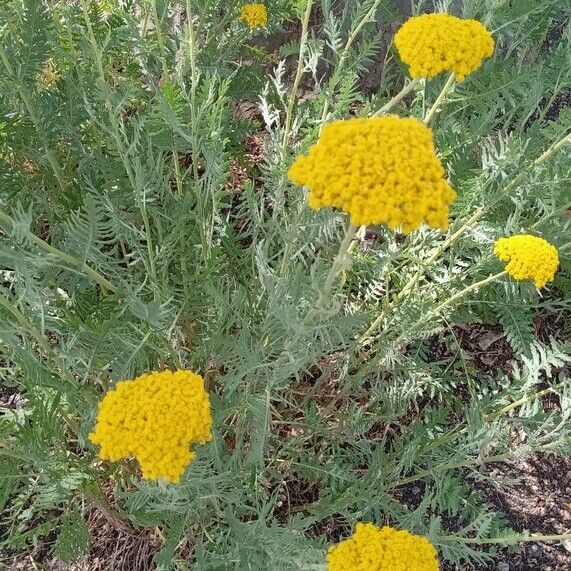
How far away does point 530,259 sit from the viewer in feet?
5.11

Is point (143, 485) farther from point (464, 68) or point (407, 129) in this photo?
point (464, 68)

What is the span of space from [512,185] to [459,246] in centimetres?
40

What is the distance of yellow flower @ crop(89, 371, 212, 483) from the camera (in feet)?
3.43

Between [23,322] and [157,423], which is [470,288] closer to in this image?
[157,423]

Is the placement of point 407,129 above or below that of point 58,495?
above

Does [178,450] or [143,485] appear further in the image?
[143,485]

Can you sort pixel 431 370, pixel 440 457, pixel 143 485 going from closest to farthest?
1. pixel 143 485
2. pixel 440 457
3. pixel 431 370

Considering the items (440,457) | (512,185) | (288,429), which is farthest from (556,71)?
(288,429)

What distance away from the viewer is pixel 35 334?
139 centimetres

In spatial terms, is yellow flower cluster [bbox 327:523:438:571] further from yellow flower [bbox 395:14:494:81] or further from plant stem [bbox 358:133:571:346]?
yellow flower [bbox 395:14:494:81]

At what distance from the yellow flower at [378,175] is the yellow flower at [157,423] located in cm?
41

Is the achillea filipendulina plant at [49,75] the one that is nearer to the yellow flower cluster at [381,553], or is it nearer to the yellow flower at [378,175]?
the yellow flower at [378,175]

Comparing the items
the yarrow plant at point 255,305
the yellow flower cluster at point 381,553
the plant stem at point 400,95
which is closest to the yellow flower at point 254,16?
the yarrow plant at point 255,305

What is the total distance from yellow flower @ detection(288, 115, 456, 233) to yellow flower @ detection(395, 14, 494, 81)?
35 cm
